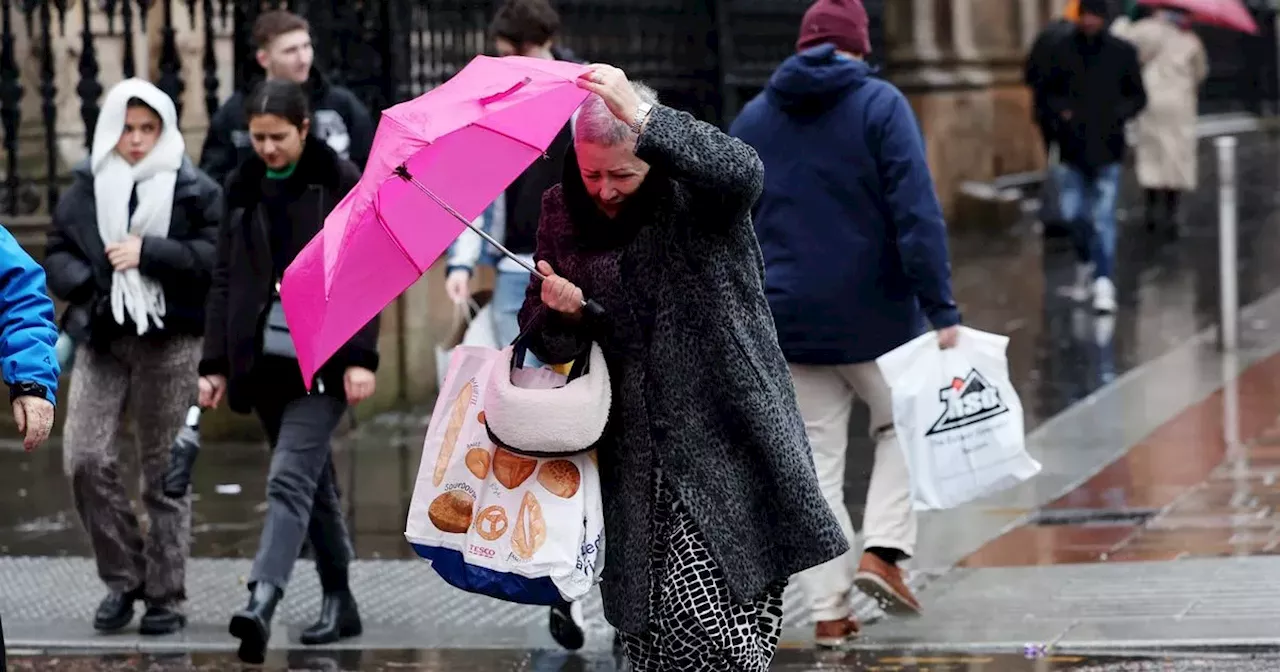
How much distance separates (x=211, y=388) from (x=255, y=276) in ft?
1.19

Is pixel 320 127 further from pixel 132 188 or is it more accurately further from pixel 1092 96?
pixel 1092 96

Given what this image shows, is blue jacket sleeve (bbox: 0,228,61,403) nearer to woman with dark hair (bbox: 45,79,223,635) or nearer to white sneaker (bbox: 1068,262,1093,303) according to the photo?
woman with dark hair (bbox: 45,79,223,635)

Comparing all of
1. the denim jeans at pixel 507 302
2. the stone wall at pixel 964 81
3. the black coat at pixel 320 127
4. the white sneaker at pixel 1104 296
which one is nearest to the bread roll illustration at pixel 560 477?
the denim jeans at pixel 507 302

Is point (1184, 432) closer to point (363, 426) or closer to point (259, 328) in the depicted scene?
point (363, 426)

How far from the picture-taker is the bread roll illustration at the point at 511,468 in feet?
15.3

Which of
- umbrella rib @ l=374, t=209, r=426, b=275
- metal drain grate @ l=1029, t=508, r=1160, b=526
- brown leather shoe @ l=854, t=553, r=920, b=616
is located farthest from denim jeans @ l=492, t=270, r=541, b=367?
umbrella rib @ l=374, t=209, r=426, b=275

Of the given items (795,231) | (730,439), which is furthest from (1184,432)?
(730,439)

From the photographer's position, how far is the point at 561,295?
4.56m

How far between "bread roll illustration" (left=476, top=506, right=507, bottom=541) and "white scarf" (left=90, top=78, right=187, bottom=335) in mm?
2849

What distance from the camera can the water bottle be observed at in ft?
22.1

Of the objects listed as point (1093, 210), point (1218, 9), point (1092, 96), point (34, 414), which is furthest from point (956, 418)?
point (1218, 9)

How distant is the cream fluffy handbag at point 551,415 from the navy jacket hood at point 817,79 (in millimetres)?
2256

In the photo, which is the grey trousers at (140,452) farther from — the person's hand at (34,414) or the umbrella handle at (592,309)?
the umbrella handle at (592,309)

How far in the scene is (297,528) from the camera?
265 inches
